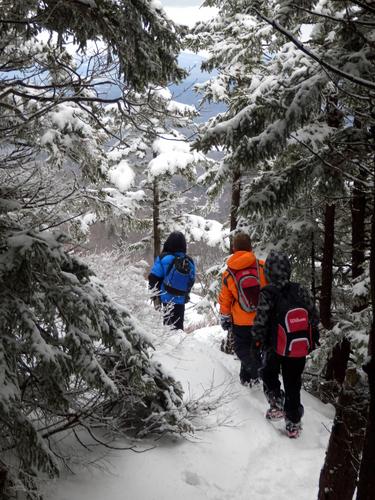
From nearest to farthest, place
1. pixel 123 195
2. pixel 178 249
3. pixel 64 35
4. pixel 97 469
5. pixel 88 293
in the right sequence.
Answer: pixel 88 293, pixel 97 469, pixel 64 35, pixel 178 249, pixel 123 195

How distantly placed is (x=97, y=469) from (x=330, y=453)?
2.00 meters

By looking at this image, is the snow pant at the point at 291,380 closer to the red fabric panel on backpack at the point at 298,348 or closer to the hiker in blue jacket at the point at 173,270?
the red fabric panel on backpack at the point at 298,348

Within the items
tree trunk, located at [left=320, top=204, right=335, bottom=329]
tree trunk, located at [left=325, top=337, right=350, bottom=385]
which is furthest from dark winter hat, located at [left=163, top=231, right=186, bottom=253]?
tree trunk, located at [left=325, top=337, right=350, bottom=385]

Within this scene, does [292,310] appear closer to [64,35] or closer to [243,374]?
[243,374]

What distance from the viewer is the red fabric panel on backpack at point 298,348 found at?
504cm

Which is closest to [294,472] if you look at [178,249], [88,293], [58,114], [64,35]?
[88,293]

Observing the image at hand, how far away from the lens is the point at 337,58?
445cm

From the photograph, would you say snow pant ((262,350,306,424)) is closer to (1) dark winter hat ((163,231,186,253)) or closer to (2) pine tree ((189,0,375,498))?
(2) pine tree ((189,0,375,498))

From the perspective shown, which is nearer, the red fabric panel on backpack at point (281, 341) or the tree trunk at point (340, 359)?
the red fabric panel on backpack at point (281, 341)

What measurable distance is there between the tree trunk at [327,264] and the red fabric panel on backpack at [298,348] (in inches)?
141

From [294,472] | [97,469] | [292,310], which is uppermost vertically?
[292,310]

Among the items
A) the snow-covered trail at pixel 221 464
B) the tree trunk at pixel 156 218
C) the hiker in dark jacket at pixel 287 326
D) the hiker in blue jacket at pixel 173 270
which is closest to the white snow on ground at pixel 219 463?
the snow-covered trail at pixel 221 464

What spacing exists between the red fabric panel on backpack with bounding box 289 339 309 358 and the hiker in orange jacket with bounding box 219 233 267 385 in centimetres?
74

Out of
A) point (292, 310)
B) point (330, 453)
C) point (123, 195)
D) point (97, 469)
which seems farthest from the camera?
point (123, 195)
